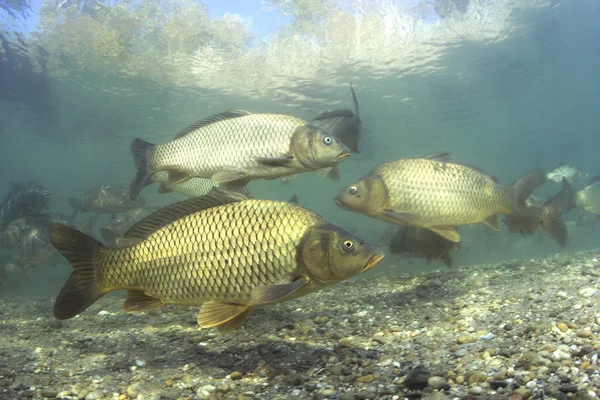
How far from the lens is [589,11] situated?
23.9 metres

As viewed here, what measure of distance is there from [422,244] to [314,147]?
10.7 feet

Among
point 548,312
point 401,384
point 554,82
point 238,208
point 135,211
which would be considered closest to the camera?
point 401,384

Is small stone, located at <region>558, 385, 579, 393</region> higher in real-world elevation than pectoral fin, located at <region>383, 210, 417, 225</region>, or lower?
lower

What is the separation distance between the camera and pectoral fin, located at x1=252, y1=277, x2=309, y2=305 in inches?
113

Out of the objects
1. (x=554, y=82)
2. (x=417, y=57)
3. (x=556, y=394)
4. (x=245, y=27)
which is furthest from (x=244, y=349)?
(x=554, y=82)

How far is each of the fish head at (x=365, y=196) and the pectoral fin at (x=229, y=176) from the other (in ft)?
4.34

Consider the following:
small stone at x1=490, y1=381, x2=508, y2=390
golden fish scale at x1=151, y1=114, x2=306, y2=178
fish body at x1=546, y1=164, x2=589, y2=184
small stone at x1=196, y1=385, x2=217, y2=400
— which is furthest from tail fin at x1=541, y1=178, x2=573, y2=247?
fish body at x1=546, y1=164, x2=589, y2=184

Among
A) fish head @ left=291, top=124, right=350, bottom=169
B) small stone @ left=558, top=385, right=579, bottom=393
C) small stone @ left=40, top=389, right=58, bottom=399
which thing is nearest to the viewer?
small stone @ left=558, top=385, right=579, bottom=393

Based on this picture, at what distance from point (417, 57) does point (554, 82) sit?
1825 cm

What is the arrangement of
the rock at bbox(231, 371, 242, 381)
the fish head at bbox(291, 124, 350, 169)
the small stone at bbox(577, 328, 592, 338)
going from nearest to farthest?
the small stone at bbox(577, 328, 592, 338), the rock at bbox(231, 371, 242, 381), the fish head at bbox(291, 124, 350, 169)

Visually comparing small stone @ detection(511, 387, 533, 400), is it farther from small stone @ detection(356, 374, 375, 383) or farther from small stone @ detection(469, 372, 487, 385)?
small stone @ detection(356, 374, 375, 383)

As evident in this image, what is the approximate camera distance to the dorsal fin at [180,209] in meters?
3.61

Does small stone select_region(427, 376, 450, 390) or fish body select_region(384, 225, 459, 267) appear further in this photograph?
fish body select_region(384, 225, 459, 267)

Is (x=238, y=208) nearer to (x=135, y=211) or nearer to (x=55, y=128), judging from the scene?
(x=135, y=211)
